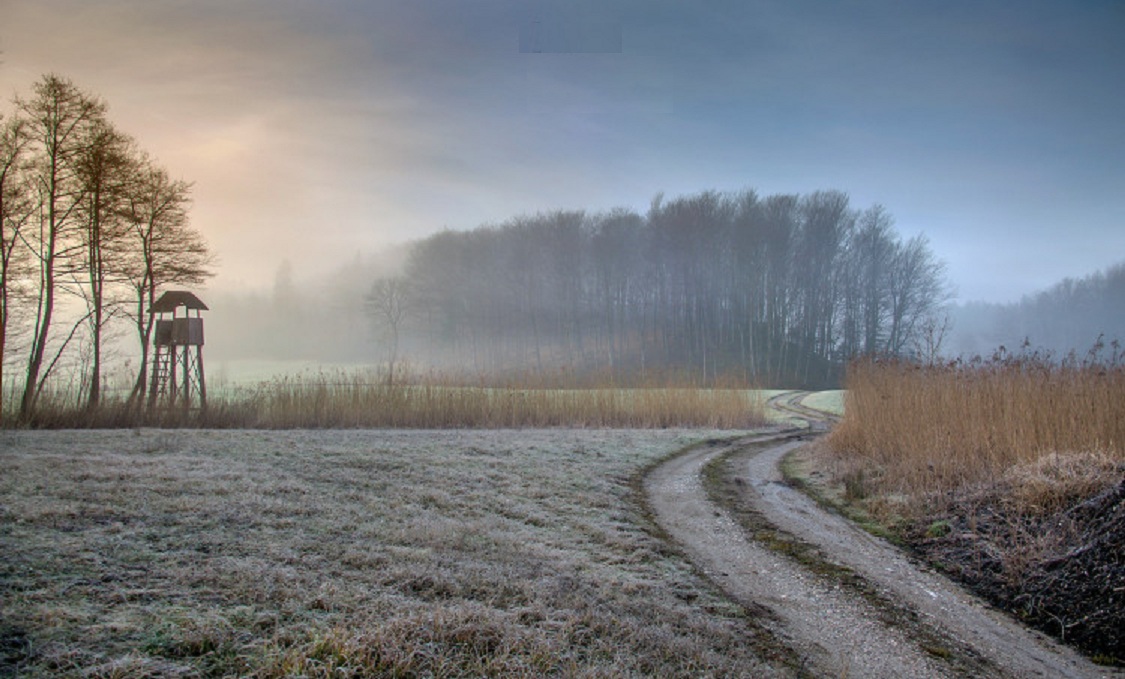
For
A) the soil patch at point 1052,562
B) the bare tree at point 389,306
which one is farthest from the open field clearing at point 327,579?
the bare tree at point 389,306

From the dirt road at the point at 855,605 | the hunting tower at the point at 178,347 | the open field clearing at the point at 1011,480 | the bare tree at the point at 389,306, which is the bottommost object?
the dirt road at the point at 855,605

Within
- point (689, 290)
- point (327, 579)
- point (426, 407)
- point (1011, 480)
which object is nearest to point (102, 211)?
point (426, 407)

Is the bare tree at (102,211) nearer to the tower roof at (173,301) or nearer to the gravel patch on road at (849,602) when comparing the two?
the tower roof at (173,301)

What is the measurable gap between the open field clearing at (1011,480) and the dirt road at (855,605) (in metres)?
0.42

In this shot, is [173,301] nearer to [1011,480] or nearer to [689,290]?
[1011,480]

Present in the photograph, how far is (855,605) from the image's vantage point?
428cm

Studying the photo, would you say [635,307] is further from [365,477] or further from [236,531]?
[236,531]

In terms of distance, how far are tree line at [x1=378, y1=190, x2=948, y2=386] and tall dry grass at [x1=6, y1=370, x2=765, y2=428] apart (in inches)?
656

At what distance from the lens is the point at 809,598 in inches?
171

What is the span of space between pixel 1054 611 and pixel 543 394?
13.1 metres

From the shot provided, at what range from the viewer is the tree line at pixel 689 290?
3497 cm

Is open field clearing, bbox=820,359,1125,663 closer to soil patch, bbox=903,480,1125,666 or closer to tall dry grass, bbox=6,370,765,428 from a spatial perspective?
soil patch, bbox=903,480,1125,666

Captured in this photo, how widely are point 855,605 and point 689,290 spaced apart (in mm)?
32450

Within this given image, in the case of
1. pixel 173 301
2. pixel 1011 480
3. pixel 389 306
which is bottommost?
pixel 1011 480
